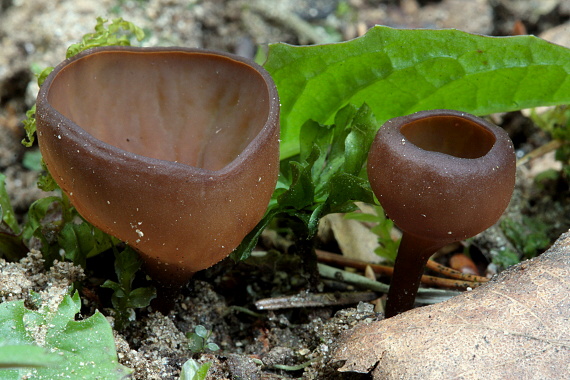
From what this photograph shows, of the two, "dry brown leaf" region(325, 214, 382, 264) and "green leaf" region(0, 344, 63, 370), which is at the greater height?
"green leaf" region(0, 344, 63, 370)

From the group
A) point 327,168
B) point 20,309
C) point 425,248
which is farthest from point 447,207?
point 20,309

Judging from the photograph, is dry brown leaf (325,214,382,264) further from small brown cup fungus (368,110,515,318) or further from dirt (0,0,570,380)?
small brown cup fungus (368,110,515,318)

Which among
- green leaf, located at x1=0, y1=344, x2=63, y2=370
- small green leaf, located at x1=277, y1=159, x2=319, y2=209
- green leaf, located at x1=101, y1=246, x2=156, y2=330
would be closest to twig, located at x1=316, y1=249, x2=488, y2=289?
small green leaf, located at x1=277, y1=159, x2=319, y2=209

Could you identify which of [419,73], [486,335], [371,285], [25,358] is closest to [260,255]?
[371,285]

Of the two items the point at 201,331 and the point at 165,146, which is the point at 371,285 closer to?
the point at 201,331

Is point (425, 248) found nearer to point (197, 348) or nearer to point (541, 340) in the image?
point (541, 340)
